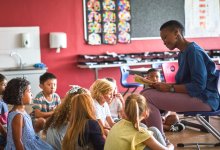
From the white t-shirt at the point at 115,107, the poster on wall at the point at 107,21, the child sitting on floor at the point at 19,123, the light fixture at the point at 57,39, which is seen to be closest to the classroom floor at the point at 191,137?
the white t-shirt at the point at 115,107

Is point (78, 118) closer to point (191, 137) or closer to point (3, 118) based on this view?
point (3, 118)

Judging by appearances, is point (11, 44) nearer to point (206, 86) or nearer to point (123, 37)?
point (123, 37)

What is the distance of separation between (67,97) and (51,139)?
0.36 meters

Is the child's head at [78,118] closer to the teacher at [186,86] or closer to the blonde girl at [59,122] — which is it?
the blonde girl at [59,122]

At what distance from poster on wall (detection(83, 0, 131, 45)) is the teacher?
4.43 meters

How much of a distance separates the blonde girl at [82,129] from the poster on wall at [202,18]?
615 centimetres

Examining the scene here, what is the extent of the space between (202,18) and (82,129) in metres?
6.52

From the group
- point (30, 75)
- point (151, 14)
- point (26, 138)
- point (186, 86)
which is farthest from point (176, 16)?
point (26, 138)

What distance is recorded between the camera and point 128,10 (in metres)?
7.79

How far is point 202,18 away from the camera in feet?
27.6

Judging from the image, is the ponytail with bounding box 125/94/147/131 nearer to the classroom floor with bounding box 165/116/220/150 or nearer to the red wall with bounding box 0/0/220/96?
the classroom floor with bounding box 165/116/220/150

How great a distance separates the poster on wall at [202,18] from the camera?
8.29 metres

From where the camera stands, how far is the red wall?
7016 millimetres

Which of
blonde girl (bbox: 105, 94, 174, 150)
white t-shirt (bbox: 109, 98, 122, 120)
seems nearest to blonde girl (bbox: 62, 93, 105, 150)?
blonde girl (bbox: 105, 94, 174, 150)
